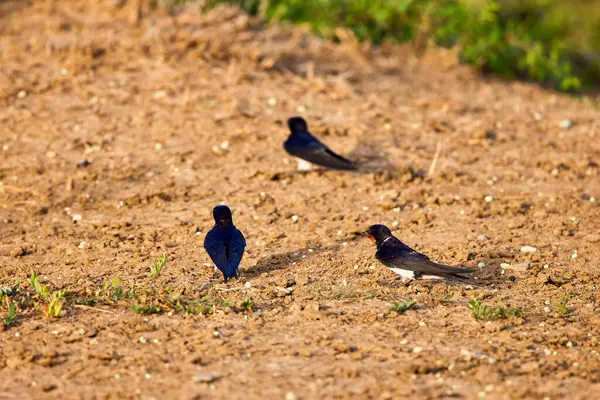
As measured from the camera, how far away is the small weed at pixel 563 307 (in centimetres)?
571

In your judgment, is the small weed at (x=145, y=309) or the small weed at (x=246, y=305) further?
the small weed at (x=246, y=305)

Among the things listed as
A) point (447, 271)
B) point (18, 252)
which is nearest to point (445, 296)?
point (447, 271)

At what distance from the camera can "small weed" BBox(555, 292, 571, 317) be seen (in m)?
5.71

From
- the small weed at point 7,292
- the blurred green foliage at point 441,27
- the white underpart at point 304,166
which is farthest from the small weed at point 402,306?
the blurred green foliage at point 441,27

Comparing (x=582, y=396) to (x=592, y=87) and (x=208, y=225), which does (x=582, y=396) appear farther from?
(x=592, y=87)

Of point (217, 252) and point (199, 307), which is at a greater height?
point (217, 252)

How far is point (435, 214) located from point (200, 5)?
17.0 ft

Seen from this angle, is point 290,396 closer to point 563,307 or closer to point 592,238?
point 563,307

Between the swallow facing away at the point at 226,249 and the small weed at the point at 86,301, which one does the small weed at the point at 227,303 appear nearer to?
the swallow facing away at the point at 226,249

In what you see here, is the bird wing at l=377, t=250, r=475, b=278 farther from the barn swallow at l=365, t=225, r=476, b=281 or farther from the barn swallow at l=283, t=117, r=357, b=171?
the barn swallow at l=283, t=117, r=357, b=171

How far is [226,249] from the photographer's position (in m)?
6.07

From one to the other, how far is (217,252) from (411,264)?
4.36 feet

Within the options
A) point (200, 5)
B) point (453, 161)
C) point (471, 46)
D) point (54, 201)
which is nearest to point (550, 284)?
point (453, 161)

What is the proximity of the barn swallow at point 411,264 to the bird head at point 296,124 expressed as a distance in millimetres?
2381
